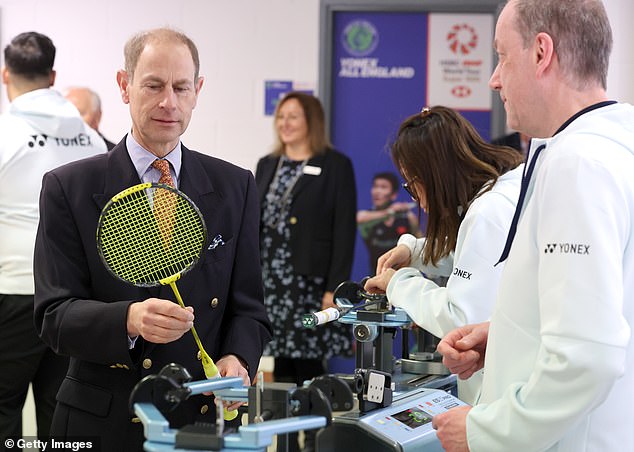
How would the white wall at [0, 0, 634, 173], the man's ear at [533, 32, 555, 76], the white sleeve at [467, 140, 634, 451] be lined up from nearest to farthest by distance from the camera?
1. the white sleeve at [467, 140, 634, 451]
2. the man's ear at [533, 32, 555, 76]
3. the white wall at [0, 0, 634, 173]

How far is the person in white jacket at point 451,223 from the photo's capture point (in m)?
2.35

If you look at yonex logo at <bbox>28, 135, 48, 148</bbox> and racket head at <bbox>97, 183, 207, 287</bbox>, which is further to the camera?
yonex logo at <bbox>28, 135, 48, 148</bbox>

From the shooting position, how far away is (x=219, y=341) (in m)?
2.09

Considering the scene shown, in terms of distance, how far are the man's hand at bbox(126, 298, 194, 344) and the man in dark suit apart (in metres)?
0.08

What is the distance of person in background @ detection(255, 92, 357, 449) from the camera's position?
4.88m

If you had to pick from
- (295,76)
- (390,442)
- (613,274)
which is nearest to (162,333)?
(390,442)

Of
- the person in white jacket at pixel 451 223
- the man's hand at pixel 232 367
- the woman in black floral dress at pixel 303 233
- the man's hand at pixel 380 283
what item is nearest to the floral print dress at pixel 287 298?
the woman in black floral dress at pixel 303 233

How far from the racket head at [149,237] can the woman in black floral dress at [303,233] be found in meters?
3.06

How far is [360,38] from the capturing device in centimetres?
593

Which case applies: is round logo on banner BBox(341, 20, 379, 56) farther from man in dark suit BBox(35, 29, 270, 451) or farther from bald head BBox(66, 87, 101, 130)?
man in dark suit BBox(35, 29, 270, 451)

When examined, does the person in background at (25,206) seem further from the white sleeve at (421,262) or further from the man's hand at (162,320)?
the man's hand at (162,320)

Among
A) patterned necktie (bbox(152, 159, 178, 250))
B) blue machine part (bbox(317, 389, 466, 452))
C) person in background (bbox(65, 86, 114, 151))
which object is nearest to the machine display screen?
blue machine part (bbox(317, 389, 466, 452))

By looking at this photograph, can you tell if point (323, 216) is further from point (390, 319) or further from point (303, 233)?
point (390, 319)

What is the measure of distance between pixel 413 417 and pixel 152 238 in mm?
773
